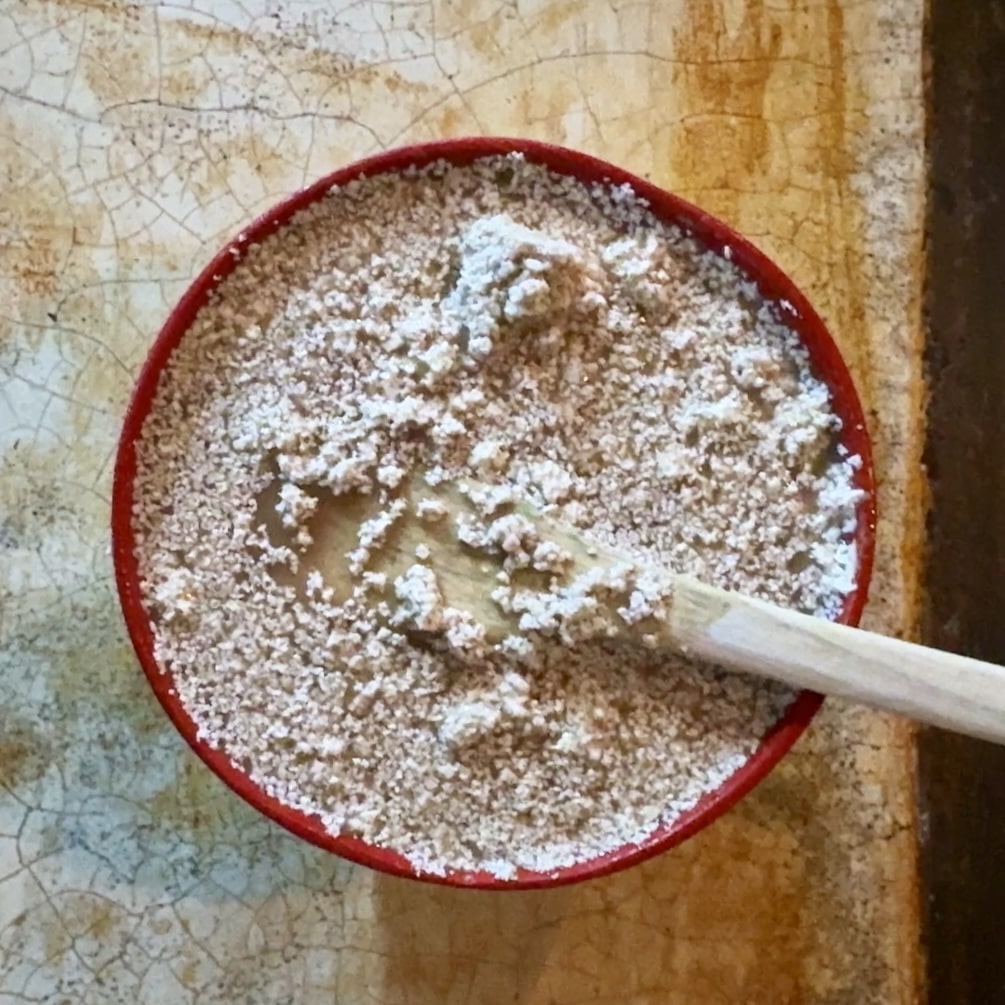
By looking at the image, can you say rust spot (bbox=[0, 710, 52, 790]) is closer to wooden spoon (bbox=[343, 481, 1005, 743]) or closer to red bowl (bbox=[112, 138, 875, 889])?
red bowl (bbox=[112, 138, 875, 889])

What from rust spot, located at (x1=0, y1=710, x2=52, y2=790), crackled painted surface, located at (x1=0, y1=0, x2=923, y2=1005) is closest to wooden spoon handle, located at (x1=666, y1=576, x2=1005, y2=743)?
crackled painted surface, located at (x1=0, y1=0, x2=923, y2=1005)

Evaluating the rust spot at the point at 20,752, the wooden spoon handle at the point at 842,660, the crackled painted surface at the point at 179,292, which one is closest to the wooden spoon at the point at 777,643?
the wooden spoon handle at the point at 842,660

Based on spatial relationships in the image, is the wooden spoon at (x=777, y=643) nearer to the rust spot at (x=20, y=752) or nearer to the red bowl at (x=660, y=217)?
the red bowl at (x=660, y=217)

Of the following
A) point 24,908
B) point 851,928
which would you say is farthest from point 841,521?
point 24,908

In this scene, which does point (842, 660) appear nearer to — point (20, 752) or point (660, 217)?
point (660, 217)

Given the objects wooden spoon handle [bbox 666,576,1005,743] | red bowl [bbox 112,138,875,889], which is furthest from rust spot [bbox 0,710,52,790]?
wooden spoon handle [bbox 666,576,1005,743]

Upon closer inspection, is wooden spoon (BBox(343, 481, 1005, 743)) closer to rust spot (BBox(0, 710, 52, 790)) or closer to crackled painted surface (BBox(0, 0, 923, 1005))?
crackled painted surface (BBox(0, 0, 923, 1005))

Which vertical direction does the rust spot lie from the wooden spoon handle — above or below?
below

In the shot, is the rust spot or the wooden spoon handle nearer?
the wooden spoon handle
